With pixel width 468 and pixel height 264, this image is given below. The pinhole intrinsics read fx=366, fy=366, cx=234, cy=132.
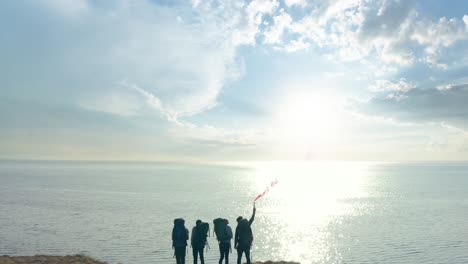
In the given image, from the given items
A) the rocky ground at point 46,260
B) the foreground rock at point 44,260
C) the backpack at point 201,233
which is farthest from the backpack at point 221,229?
the foreground rock at point 44,260

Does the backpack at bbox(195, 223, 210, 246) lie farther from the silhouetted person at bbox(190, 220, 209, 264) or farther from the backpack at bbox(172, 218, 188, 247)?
the backpack at bbox(172, 218, 188, 247)

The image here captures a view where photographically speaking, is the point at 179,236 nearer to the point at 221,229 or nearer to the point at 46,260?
the point at 221,229

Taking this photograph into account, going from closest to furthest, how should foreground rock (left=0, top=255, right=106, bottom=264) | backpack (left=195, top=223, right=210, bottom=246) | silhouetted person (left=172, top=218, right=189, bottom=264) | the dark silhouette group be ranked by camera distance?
1. the dark silhouette group
2. silhouetted person (left=172, top=218, right=189, bottom=264)
3. backpack (left=195, top=223, right=210, bottom=246)
4. foreground rock (left=0, top=255, right=106, bottom=264)

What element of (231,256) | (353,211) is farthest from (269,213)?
(231,256)

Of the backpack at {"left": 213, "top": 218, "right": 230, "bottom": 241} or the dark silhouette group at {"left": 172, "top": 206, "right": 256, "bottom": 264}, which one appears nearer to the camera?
the dark silhouette group at {"left": 172, "top": 206, "right": 256, "bottom": 264}

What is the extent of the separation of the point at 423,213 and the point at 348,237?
92.6ft

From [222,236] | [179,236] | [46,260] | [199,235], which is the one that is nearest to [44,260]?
[46,260]

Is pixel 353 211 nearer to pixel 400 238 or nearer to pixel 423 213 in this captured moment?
pixel 423 213

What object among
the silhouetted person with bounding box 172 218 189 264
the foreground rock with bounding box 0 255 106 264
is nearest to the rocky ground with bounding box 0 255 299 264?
the foreground rock with bounding box 0 255 106 264

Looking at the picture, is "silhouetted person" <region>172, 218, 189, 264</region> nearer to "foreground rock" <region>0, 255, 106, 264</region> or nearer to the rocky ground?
the rocky ground

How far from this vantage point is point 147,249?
3303cm

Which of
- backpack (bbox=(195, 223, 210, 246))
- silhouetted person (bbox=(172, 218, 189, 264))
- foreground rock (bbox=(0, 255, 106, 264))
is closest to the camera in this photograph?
silhouetted person (bbox=(172, 218, 189, 264))

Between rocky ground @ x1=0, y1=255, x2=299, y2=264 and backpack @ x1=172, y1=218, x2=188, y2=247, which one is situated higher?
backpack @ x1=172, y1=218, x2=188, y2=247

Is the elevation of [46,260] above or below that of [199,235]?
below
